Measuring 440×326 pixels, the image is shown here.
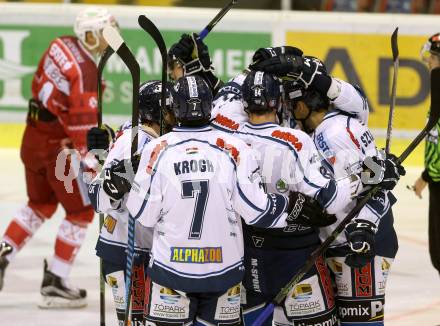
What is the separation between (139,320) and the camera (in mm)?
4723

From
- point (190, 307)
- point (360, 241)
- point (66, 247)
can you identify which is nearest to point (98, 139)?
point (190, 307)

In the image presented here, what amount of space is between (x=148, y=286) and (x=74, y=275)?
9.06ft

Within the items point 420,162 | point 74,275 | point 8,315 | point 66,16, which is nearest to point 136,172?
point 8,315

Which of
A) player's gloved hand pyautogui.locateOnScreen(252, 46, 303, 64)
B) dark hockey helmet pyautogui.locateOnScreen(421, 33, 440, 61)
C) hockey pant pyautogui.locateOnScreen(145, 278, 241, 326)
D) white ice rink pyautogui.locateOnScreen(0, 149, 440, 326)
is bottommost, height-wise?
white ice rink pyautogui.locateOnScreen(0, 149, 440, 326)

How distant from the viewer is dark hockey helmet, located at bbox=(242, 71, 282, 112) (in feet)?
14.4

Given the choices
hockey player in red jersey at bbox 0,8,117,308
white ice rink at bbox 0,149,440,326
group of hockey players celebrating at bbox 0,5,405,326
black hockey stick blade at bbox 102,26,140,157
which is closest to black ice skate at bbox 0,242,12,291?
hockey player in red jersey at bbox 0,8,117,308

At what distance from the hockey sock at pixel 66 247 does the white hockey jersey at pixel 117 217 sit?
1.67m

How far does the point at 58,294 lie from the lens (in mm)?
6434

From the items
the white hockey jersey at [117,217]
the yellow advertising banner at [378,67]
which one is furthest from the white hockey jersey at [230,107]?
the yellow advertising banner at [378,67]

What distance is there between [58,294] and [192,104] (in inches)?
102

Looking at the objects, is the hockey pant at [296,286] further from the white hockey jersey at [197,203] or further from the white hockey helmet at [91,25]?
the white hockey helmet at [91,25]

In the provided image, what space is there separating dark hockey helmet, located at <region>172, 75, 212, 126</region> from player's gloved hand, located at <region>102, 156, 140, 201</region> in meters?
0.31

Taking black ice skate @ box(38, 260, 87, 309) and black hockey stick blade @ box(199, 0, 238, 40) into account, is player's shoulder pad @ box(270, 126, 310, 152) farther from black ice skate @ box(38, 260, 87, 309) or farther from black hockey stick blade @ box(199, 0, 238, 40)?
black ice skate @ box(38, 260, 87, 309)

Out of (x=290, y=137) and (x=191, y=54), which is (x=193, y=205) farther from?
(x=191, y=54)
